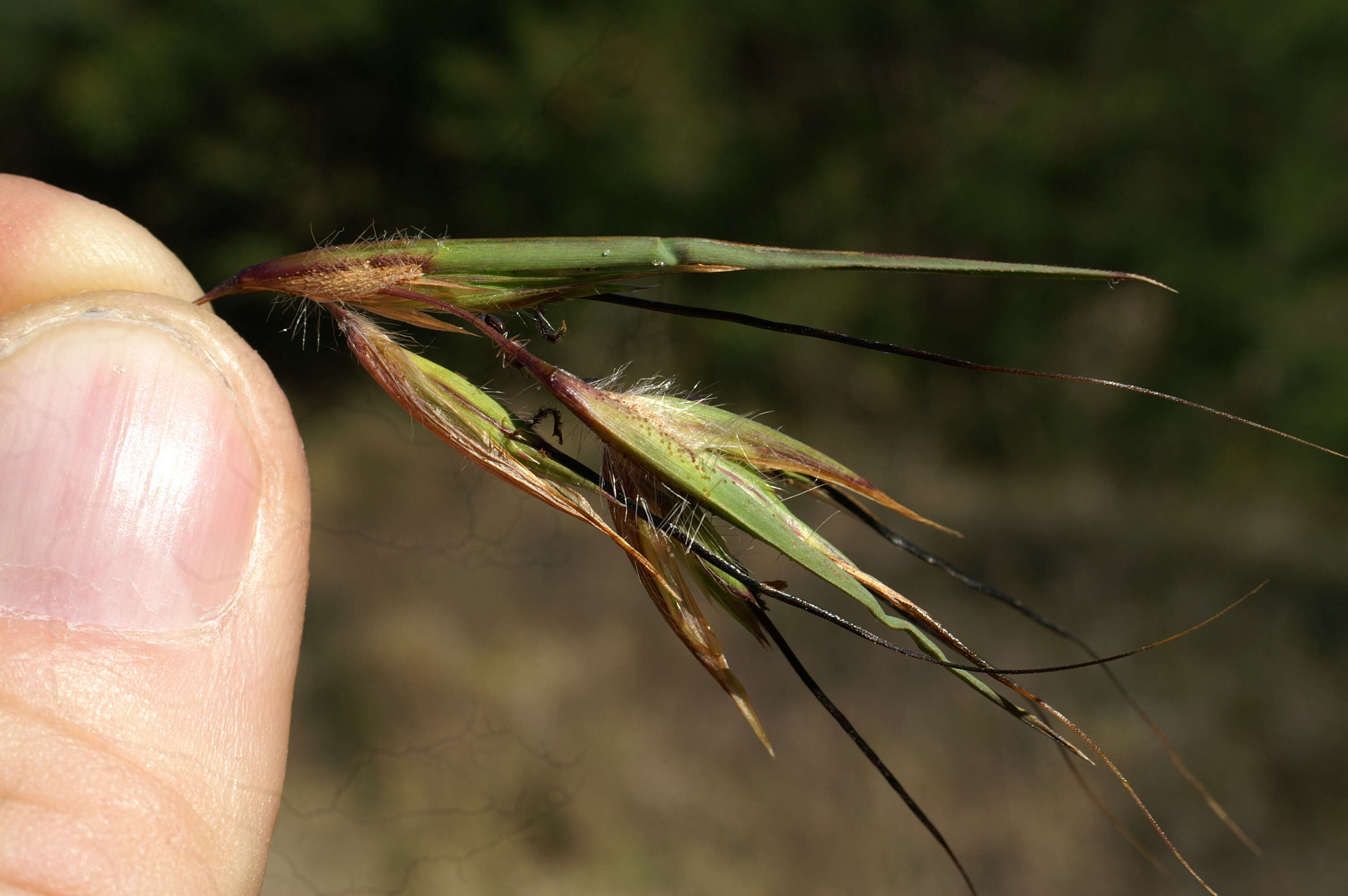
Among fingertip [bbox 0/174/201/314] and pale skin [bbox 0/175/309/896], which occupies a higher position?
fingertip [bbox 0/174/201/314]

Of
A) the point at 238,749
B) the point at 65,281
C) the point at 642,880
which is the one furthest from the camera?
the point at 642,880

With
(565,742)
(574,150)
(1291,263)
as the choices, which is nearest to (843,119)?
(574,150)

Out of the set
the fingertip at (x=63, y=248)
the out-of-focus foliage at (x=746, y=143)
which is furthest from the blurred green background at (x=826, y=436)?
the fingertip at (x=63, y=248)

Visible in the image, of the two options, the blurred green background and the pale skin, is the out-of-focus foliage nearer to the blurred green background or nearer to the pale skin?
the blurred green background

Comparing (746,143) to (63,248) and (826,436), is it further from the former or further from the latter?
(63,248)

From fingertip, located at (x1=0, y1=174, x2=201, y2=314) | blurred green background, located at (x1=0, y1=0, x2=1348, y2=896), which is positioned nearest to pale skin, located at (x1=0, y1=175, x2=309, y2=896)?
fingertip, located at (x1=0, y1=174, x2=201, y2=314)

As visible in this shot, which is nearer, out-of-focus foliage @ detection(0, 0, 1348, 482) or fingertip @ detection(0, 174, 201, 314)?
fingertip @ detection(0, 174, 201, 314)

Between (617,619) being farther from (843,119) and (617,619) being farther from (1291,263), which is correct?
(1291,263)
